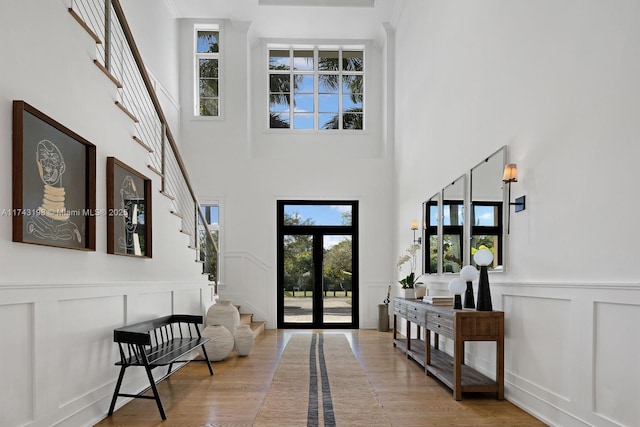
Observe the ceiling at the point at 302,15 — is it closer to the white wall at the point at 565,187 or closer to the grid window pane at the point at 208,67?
the grid window pane at the point at 208,67

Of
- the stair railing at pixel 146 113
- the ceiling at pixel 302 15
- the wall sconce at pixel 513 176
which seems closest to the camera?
the wall sconce at pixel 513 176

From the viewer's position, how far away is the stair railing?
520cm

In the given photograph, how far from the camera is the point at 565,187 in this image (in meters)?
3.62

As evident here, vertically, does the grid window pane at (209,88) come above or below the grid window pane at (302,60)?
below

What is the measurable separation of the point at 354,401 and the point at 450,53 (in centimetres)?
424

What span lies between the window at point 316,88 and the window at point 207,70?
1.14 metres

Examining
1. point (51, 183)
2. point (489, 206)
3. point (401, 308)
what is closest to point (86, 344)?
point (51, 183)

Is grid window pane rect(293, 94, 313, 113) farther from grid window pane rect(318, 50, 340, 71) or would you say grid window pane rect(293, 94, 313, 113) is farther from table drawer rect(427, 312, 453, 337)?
table drawer rect(427, 312, 453, 337)

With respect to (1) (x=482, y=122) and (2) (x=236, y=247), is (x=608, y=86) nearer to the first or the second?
(1) (x=482, y=122)

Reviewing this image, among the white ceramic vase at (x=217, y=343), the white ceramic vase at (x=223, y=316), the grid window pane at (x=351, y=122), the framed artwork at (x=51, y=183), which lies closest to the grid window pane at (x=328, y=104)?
the grid window pane at (x=351, y=122)

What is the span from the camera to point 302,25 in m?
10.6

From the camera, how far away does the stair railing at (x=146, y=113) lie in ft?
17.1

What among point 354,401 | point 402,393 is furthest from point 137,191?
point 402,393

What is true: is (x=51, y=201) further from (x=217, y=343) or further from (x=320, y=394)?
(x=217, y=343)
